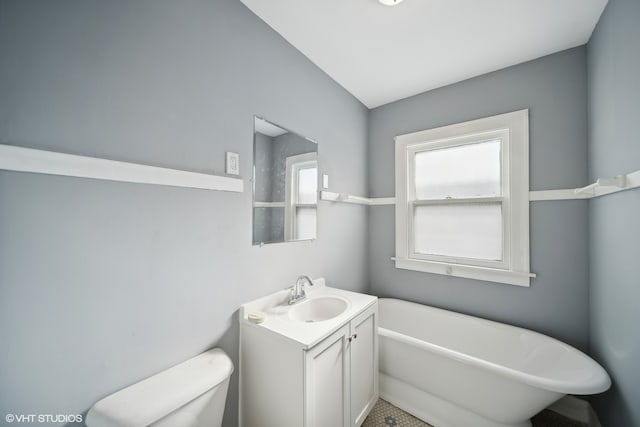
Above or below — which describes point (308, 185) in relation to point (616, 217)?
above

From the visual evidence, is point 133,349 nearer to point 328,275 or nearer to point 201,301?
point 201,301

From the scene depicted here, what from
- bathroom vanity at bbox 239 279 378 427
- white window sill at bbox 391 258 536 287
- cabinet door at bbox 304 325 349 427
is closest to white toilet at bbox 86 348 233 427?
bathroom vanity at bbox 239 279 378 427

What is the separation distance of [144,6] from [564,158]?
8.91ft

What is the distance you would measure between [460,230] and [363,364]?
1486mm

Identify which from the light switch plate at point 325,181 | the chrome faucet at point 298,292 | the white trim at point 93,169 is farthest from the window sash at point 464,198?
the white trim at point 93,169

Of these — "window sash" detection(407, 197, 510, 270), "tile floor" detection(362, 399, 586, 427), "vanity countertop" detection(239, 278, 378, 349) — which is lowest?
"tile floor" detection(362, 399, 586, 427)

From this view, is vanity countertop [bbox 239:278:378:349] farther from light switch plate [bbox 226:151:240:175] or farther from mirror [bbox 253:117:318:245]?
light switch plate [bbox 226:151:240:175]

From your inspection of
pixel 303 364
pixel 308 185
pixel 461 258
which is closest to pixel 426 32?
pixel 308 185

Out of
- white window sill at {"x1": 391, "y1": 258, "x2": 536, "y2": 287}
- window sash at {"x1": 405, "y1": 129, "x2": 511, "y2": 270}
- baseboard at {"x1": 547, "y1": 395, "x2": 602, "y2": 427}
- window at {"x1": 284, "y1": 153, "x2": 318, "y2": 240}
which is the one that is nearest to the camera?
baseboard at {"x1": 547, "y1": 395, "x2": 602, "y2": 427}

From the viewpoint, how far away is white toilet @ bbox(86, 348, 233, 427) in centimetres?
77

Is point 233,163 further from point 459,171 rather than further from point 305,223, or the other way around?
point 459,171

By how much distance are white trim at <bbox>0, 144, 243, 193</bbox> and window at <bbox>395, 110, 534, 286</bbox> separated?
1.94 m

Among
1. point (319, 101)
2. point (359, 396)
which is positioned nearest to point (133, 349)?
point (359, 396)

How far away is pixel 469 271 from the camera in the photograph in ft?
6.55
